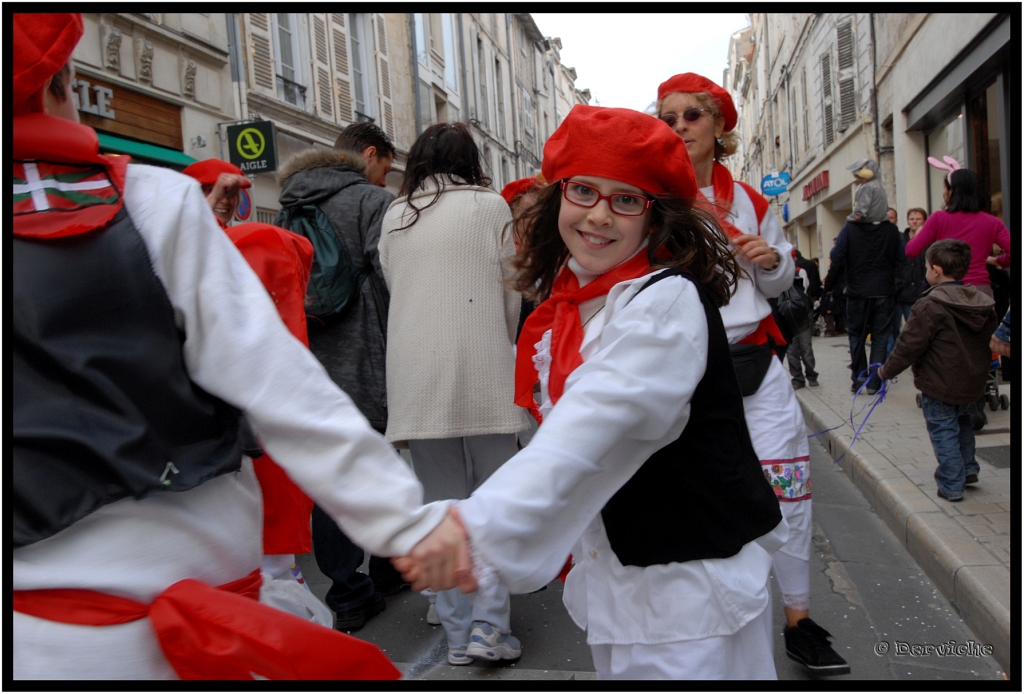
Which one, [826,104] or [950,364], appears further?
[826,104]

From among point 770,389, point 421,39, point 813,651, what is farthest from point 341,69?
point 813,651

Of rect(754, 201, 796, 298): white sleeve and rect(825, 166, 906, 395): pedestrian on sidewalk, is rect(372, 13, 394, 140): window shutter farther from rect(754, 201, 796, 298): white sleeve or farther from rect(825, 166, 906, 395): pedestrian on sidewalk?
rect(754, 201, 796, 298): white sleeve

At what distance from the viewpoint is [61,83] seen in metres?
1.29

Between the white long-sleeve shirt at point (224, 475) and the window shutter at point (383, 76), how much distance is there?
17.5m

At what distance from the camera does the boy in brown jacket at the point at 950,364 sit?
434 centimetres

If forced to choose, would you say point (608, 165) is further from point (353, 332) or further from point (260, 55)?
point (260, 55)

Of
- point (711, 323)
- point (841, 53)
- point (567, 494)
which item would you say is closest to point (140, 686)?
point (567, 494)

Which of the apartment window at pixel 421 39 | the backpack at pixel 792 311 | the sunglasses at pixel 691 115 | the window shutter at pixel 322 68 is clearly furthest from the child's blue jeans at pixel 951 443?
the apartment window at pixel 421 39

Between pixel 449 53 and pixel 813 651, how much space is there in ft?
79.7

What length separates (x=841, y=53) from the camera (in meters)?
17.9

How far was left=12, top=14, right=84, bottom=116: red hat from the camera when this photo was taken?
3.84ft

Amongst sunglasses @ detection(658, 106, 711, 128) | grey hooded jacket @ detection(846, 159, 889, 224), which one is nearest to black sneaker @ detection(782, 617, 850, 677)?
sunglasses @ detection(658, 106, 711, 128)

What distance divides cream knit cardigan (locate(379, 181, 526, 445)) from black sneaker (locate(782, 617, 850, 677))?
1189 millimetres

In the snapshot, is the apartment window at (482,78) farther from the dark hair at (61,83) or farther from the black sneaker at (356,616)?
the dark hair at (61,83)
